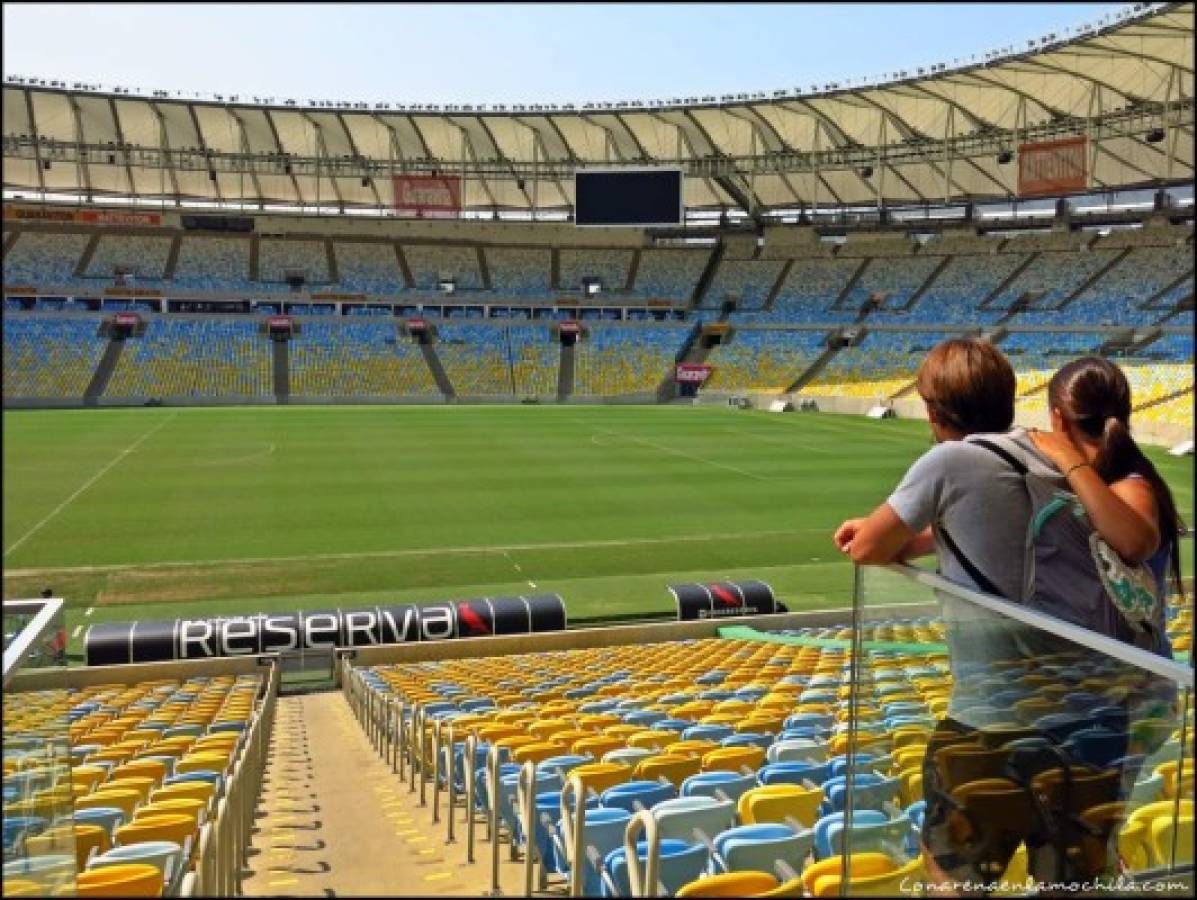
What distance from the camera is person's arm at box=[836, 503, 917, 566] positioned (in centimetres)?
316

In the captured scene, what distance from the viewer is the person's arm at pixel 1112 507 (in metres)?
3.17

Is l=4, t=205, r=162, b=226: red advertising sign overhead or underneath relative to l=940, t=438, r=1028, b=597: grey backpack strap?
overhead

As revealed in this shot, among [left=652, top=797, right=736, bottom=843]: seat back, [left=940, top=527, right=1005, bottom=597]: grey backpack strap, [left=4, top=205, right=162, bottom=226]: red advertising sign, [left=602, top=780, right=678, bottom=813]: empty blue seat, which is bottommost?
[left=602, top=780, right=678, bottom=813]: empty blue seat

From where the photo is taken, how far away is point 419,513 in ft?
87.6

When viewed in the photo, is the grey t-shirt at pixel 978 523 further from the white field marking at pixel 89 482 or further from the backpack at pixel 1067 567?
the white field marking at pixel 89 482

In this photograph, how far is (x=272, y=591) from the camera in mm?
19594

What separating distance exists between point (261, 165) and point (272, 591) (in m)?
53.4

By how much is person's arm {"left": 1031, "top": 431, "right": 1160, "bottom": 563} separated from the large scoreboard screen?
61.3 metres

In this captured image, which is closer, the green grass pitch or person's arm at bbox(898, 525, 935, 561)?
person's arm at bbox(898, 525, 935, 561)

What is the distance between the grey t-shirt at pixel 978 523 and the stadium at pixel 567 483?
5cm

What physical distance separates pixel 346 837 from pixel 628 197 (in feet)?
198

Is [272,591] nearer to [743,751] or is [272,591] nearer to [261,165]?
[743,751]

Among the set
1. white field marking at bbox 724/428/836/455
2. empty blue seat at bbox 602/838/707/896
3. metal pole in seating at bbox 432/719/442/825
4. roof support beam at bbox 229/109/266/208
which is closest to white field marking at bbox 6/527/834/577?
white field marking at bbox 724/428/836/455

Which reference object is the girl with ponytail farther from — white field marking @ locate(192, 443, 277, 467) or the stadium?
white field marking @ locate(192, 443, 277, 467)
